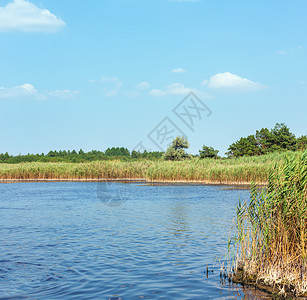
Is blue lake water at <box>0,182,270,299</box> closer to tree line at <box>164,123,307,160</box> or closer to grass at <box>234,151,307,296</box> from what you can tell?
grass at <box>234,151,307,296</box>

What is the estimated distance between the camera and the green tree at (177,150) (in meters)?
80.4

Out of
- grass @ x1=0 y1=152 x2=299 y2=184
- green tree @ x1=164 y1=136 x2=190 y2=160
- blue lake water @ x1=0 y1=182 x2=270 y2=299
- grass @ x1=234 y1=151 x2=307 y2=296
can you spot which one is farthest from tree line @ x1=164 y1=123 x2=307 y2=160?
grass @ x1=234 y1=151 x2=307 y2=296

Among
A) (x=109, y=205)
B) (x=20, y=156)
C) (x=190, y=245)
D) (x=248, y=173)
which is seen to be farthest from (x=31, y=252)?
(x=20, y=156)

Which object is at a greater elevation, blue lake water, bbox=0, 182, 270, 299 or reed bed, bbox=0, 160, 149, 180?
reed bed, bbox=0, 160, 149, 180

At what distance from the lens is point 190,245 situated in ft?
48.6

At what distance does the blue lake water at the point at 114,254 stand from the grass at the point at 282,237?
0.81 m

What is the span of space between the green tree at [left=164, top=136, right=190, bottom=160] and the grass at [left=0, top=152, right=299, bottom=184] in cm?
1824

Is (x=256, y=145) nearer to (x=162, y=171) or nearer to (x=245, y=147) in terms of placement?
(x=245, y=147)

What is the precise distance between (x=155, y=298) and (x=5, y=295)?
3.84 metres

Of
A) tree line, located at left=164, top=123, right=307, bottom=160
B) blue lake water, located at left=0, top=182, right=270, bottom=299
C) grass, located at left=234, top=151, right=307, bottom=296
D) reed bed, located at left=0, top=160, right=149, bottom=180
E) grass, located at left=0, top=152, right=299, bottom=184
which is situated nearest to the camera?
grass, located at left=234, top=151, right=307, bottom=296

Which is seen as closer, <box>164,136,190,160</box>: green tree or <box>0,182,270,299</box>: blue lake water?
<box>0,182,270,299</box>: blue lake water

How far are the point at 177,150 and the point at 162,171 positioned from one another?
2761 centimetres

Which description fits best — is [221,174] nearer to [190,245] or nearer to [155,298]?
[190,245]

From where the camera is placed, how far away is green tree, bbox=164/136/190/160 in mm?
80438
